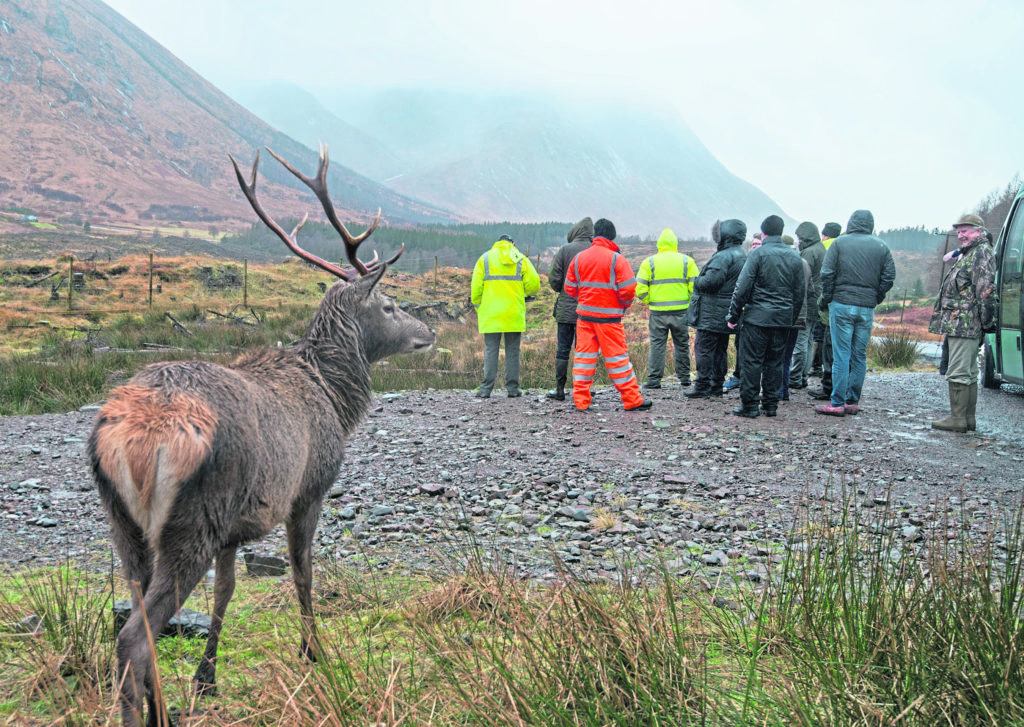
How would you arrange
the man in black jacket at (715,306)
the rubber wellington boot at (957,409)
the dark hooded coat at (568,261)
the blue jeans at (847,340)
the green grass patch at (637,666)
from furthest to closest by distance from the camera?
the man in black jacket at (715,306) → the dark hooded coat at (568,261) → the blue jeans at (847,340) → the rubber wellington boot at (957,409) → the green grass patch at (637,666)

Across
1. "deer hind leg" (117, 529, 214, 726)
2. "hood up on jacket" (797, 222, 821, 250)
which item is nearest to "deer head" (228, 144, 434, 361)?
"deer hind leg" (117, 529, 214, 726)

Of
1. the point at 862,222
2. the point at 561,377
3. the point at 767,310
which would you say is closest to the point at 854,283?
the point at 862,222

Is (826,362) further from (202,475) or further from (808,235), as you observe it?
(202,475)

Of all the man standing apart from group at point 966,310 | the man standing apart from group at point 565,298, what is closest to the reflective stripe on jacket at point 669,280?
the man standing apart from group at point 565,298

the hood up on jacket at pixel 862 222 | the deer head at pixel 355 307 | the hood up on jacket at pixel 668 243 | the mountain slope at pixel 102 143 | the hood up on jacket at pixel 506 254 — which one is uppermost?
the mountain slope at pixel 102 143

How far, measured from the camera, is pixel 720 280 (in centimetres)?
1005

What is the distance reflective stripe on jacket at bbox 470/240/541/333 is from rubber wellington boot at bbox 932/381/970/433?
5.31 m

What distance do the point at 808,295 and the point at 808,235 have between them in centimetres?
103

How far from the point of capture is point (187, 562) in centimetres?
257

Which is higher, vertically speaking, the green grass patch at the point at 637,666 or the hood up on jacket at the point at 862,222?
the hood up on jacket at the point at 862,222

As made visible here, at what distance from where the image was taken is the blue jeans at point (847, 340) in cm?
862

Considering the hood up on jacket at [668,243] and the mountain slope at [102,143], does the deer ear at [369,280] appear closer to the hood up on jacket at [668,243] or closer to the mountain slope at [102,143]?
the hood up on jacket at [668,243]

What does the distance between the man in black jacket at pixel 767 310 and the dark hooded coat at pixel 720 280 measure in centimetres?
93

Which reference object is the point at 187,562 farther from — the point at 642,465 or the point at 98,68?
the point at 98,68
